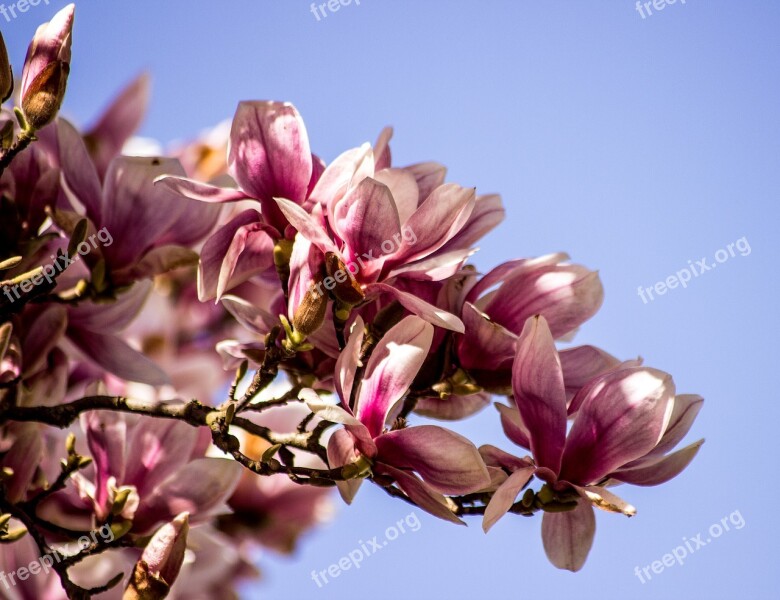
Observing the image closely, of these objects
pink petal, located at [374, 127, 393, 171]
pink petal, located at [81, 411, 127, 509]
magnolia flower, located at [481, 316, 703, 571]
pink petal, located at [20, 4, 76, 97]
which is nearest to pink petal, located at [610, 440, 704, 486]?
magnolia flower, located at [481, 316, 703, 571]

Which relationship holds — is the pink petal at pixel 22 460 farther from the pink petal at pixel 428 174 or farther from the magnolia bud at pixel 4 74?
the pink petal at pixel 428 174

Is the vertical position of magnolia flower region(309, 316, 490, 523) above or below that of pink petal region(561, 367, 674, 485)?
above

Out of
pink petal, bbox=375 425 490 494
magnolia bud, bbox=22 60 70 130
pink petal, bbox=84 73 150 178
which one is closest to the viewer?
pink petal, bbox=375 425 490 494

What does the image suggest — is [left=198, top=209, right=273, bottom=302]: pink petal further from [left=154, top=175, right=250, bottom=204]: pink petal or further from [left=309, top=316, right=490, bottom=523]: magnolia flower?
[left=309, top=316, right=490, bottom=523]: magnolia flower

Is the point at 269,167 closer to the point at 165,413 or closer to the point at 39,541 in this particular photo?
the point at 165,413

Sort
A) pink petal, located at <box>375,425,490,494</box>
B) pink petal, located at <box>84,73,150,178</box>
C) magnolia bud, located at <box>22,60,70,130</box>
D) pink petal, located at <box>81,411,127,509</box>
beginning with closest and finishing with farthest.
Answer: pink petal, located at <box>375,425,490,494</box>
magnolia bud, located at <box>22,60,70,130</box>
pink petal, located at <box>81,411,127,509</box>
pink petal, located at <box>84,73,150,178</box>

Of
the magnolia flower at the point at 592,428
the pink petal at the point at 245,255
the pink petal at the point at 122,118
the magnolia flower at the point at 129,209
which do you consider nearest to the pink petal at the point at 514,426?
the magnolia flower at the point at 592,428

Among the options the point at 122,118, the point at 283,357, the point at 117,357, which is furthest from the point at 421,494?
the point at 122,118

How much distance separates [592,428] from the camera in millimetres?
607

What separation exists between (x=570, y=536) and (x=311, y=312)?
0.90ft

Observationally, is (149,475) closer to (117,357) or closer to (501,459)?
(117,357)

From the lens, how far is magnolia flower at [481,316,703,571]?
0.59 metres

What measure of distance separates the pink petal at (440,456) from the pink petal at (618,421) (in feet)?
0.29

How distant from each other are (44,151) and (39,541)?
37cm
